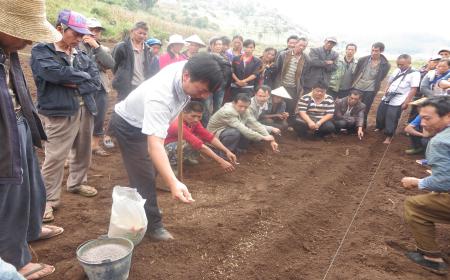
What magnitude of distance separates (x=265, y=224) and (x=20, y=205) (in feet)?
7.40

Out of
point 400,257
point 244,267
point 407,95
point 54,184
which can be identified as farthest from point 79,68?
point 407,95

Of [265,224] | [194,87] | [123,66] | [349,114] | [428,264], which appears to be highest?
[194,87]

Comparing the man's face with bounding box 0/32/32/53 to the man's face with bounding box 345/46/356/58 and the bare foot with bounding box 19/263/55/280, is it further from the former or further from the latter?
the man's face with bounding box 345/46/356/58

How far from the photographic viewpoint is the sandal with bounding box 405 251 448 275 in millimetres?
2941

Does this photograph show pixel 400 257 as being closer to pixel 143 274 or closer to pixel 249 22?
pixel 143 274

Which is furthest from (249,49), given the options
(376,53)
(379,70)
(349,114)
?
(379,70)

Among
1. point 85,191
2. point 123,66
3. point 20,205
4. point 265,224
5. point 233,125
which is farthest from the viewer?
point 233,125

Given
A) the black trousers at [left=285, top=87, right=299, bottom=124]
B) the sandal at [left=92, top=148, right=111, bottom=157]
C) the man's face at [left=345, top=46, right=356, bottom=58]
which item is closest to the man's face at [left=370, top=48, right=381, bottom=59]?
the man's face at [left=345, top=46, right=356, bottom=58]

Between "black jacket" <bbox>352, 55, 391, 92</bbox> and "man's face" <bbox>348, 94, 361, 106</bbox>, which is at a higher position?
"black jacket" <bbox>352, 55, 391, 92</bbox>

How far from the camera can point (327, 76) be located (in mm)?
7090

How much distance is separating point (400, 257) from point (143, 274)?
2263 millimetres

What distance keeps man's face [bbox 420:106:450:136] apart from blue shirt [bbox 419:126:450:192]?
0.95 feet

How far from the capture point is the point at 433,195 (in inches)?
116

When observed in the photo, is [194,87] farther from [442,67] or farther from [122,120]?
[442,67]
